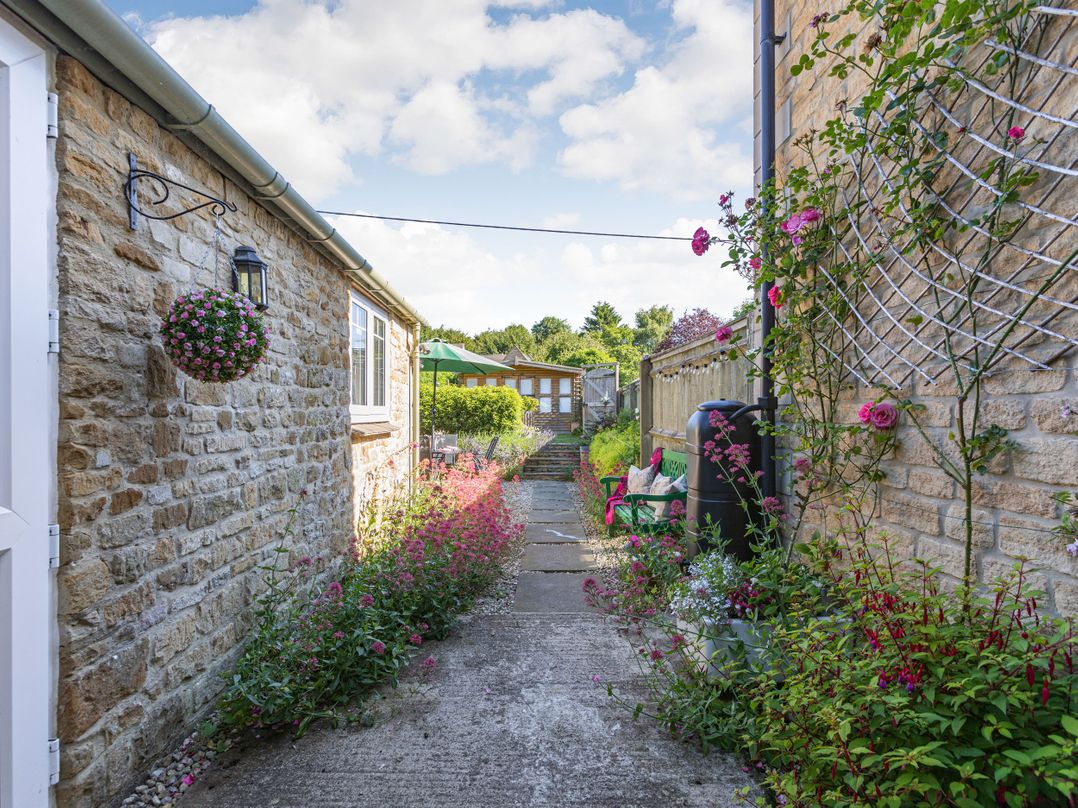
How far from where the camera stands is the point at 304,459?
4.12 metres

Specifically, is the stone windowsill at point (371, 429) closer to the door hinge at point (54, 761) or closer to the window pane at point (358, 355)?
the window pane at point (358, 355)

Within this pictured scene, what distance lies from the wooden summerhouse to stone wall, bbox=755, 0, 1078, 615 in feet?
72.3

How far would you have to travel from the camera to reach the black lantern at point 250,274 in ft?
10.2

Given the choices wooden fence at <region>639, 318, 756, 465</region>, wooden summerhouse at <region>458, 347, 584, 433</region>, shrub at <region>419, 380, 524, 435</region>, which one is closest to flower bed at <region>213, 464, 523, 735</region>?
wooden fence at <region>639, 318, 756, 465</region>

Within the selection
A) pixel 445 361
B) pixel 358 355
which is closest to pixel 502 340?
pixel 445 361

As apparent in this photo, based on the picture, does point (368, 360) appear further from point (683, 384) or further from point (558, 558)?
point (683, 384)

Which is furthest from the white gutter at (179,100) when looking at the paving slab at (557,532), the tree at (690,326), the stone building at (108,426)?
the tree at (690,326)

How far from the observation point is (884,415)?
2355mm

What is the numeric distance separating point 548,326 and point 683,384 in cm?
4293

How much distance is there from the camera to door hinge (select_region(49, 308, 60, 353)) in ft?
6.17

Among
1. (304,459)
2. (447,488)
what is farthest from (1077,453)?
(447,488)

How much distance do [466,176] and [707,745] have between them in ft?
29.8

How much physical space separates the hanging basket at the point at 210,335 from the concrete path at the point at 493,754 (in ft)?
5.72

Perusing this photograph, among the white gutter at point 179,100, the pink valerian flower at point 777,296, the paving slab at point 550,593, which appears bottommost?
the paving slab at point 550,593
